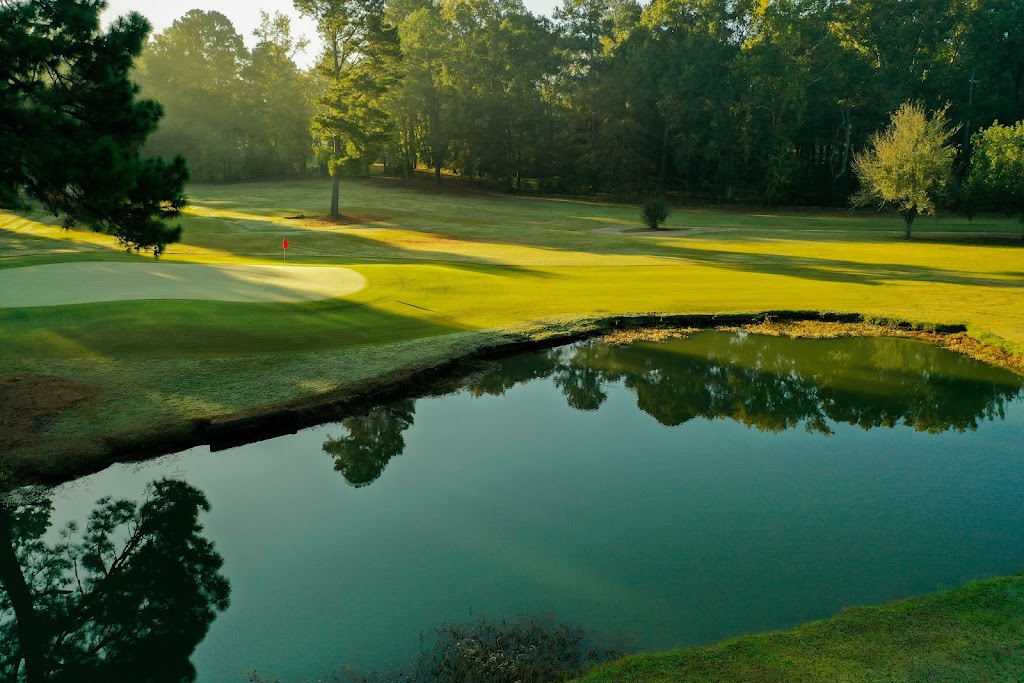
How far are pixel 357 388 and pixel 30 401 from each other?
229 inches

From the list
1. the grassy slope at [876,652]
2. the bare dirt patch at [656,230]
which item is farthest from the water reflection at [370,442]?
the bare dirt patch at [656,230]

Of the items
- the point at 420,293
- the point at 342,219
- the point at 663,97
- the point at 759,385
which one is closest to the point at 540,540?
the point at 759,385

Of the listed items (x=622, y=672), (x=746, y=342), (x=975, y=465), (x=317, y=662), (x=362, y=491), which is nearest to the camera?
(x=622, y=672)

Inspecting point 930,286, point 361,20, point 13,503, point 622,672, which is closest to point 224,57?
point 361,20

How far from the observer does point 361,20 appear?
54.6m

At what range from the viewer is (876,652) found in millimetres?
7008

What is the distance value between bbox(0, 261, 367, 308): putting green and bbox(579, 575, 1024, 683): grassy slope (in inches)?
683

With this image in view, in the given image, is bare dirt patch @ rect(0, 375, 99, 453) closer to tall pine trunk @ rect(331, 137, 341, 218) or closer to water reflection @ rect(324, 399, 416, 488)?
water reflection @ rect(324, 399, 416, 488)

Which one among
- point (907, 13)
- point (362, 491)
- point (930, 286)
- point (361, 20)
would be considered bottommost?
point (362, 491)

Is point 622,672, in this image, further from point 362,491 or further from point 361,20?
point 361,20

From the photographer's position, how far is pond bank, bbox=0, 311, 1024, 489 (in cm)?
1186

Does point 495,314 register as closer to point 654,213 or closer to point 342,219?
point 654,213

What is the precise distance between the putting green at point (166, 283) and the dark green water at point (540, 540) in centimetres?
963

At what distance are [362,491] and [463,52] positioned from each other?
77.1 metres
